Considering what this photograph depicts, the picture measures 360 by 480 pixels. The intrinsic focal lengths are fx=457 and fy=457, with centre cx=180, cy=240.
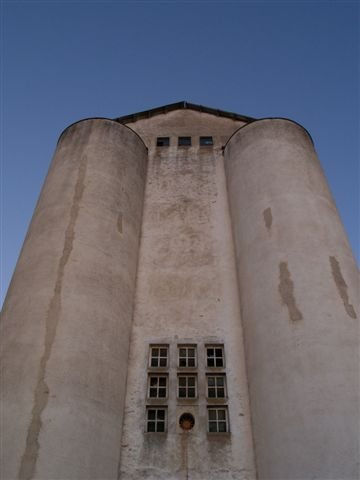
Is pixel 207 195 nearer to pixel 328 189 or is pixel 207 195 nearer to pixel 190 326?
pixel 328 189

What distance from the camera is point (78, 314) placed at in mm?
11703

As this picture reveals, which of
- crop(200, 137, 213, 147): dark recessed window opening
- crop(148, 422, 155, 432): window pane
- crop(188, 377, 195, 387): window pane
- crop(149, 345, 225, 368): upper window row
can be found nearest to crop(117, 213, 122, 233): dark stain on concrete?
crop(149, 345, 225, 368): upper window row

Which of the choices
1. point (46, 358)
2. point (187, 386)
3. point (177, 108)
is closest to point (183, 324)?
point (187, 386)

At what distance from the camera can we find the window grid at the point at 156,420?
37.2 feet

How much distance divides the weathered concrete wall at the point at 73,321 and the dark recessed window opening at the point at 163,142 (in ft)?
11.3

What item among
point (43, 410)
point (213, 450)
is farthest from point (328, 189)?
point (43, 410)

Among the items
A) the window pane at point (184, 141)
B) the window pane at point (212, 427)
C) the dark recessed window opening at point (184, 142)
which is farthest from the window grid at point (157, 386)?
the window pane at point (184, 141)

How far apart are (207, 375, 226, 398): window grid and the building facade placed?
27mm

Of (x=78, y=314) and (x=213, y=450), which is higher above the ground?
(x=78, y=314)

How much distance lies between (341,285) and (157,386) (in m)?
5.53

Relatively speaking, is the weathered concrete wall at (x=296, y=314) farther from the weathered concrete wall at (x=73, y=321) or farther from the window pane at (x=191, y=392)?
the weathered concrete wall at (x=73, y=321)

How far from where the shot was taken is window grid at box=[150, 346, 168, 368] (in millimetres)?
12633

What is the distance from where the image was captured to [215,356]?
41.7ft

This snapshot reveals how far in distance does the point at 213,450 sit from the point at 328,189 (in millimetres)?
9146
